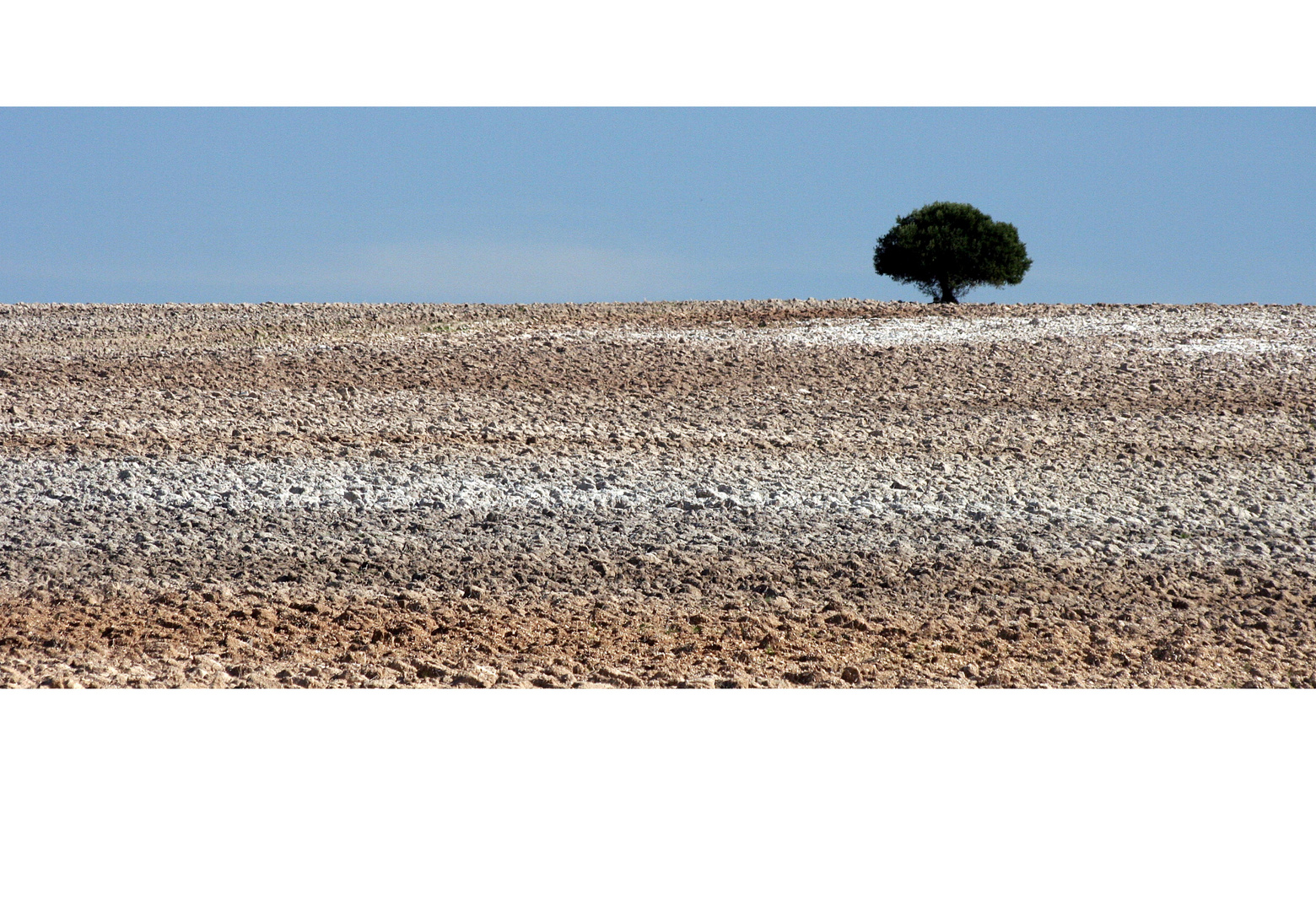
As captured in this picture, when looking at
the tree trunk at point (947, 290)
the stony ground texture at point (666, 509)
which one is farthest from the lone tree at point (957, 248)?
the stony ground texture at point (666, 509)

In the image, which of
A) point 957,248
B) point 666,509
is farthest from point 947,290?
point 666,509

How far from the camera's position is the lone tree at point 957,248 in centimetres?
2106

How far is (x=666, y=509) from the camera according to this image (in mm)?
7035

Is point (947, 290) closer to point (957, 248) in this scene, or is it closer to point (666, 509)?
point (957, 248)

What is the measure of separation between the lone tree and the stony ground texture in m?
9.04

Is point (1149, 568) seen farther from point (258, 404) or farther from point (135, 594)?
point (258, 404)

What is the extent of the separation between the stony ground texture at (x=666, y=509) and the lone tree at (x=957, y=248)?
356 inches

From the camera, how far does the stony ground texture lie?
5031mm

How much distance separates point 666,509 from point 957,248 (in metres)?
15.7

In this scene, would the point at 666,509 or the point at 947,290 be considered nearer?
the point at 666,509

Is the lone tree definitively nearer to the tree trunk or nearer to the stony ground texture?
the tree trunk

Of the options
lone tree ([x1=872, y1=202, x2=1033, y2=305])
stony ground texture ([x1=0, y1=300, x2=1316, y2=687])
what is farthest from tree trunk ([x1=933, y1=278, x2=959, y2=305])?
stony ground texture ([x1=0, y1=300, x2=1316, y2=687])

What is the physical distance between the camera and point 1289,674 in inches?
194

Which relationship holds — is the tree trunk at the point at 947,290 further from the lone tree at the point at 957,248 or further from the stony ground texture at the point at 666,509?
the stony ground texture at the point at 666,509
